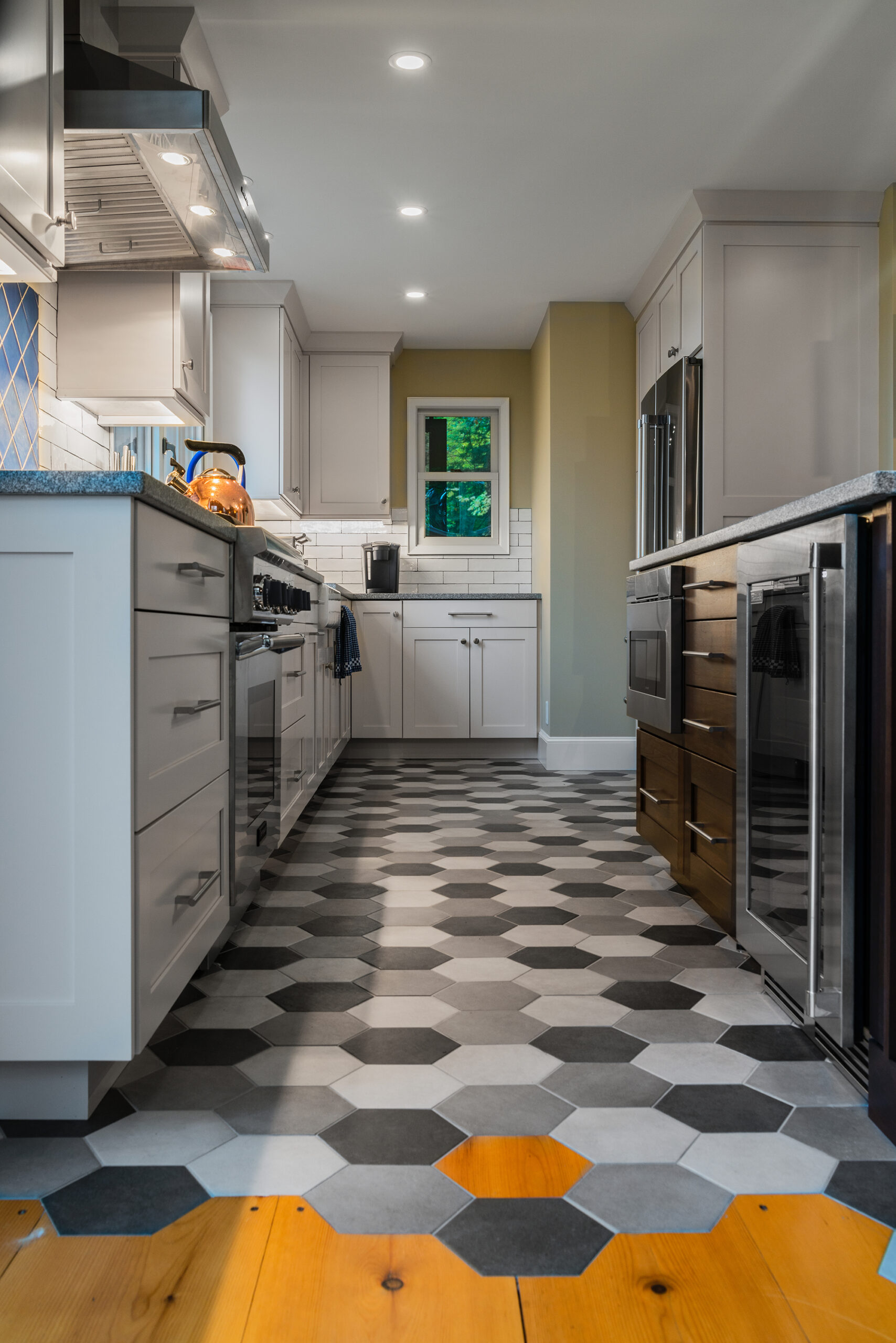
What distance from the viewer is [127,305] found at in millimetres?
2898

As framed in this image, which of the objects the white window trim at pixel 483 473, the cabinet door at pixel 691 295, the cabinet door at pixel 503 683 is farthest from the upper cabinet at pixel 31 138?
the white window trim at pixel 483 473

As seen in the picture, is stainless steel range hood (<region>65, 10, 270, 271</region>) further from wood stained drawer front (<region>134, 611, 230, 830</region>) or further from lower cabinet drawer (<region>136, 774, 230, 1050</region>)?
lower cabinet drawer (<region>136, 774, 230, 1050</region>)

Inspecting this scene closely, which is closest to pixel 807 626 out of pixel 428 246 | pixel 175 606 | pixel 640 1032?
pixel 640 1032

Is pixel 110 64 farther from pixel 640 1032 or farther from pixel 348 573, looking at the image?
pixel 348 573

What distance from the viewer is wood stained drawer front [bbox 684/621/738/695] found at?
198 centimetres

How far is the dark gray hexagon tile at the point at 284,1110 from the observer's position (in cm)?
129

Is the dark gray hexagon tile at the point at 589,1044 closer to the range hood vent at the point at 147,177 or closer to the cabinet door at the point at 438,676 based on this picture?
the range hood vent at the point at 147,177

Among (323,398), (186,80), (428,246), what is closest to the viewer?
(186,80)

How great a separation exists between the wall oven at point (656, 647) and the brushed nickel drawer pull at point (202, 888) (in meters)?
1.24

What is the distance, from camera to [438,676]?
17.6 feet

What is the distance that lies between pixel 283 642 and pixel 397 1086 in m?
1.33

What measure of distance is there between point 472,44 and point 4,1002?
275 cm

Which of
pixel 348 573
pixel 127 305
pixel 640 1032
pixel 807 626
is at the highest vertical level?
pixel 127 305

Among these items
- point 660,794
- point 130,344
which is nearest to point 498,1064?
point 660,794
